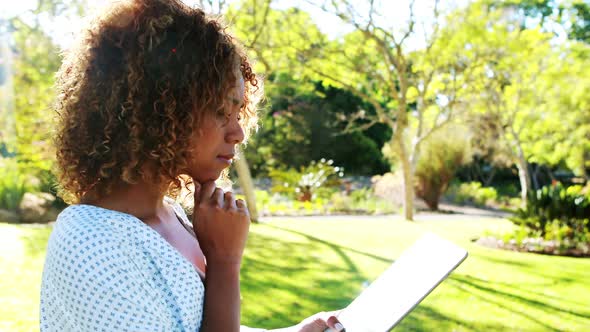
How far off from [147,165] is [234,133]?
0.21 meters

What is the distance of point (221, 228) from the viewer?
1252mm

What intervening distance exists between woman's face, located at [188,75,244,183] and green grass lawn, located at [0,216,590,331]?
10.3ft

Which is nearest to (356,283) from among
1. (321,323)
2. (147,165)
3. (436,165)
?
(321,323)

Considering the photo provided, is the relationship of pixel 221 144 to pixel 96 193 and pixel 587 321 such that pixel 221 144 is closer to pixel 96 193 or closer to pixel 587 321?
pixel 96 193

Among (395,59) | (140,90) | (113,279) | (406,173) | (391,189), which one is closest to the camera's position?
(113,279)

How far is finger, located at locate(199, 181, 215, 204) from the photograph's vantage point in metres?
1.30

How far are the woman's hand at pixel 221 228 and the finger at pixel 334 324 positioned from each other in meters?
0.42

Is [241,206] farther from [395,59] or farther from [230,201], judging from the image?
[395,59]

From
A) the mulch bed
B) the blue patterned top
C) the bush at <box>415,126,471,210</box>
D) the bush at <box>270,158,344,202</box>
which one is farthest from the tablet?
the bush at <box>415,126,471,210</box>

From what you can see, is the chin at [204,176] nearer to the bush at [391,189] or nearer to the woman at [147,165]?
the woman at [147,165]

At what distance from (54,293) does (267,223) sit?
31.6 ft

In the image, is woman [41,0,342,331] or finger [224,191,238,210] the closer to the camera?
woman [41,0,342,331]

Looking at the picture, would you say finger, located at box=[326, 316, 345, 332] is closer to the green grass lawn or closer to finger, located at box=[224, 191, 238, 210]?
finger, located at box=[224, 191, 238, 210]

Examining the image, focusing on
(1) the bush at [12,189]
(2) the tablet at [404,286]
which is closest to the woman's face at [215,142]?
(2) the tablet at [404,286]
